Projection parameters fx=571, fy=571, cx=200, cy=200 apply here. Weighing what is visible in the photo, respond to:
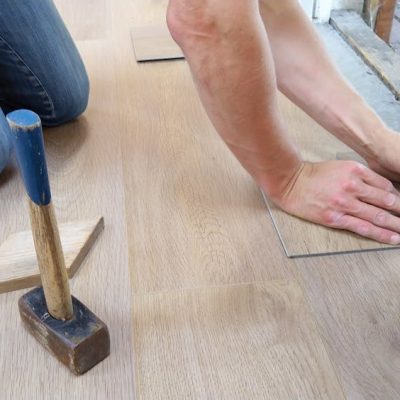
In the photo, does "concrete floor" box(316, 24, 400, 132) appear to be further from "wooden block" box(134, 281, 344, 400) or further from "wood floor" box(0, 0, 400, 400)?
"wooden block" box(134, 281, 344, 400)

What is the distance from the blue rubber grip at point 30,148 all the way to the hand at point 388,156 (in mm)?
726

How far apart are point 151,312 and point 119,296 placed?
70 mm

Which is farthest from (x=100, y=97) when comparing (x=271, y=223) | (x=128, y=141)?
(x=271, y=223)

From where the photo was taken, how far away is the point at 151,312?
0.96 metres

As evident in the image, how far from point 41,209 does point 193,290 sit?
0.35 metres

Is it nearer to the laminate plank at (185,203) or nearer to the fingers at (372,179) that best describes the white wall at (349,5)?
the laminate plank at (185,203)

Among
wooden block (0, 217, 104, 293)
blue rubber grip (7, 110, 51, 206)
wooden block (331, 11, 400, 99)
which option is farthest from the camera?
wooden block (331, 11, 400, 99)

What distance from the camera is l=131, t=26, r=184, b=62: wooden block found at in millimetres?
1786

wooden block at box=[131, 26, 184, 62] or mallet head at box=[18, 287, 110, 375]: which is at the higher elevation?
mallet head at box=[18, 287, 110, 375]

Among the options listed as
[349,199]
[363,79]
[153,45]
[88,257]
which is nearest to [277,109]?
[349,199]

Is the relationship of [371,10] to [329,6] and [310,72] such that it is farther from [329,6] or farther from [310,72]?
[310,72]

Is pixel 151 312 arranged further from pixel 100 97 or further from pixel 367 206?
pixel 100 97

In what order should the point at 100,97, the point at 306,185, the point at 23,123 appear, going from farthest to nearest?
the point at 100,97 < the point at 306,185 < the point at 23,123

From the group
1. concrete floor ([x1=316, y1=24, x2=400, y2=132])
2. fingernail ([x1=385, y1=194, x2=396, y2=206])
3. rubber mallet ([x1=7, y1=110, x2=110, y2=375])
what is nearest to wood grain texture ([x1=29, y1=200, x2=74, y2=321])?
rubber mallet ([x1=7, y1=110, x2=110, y2=375])
